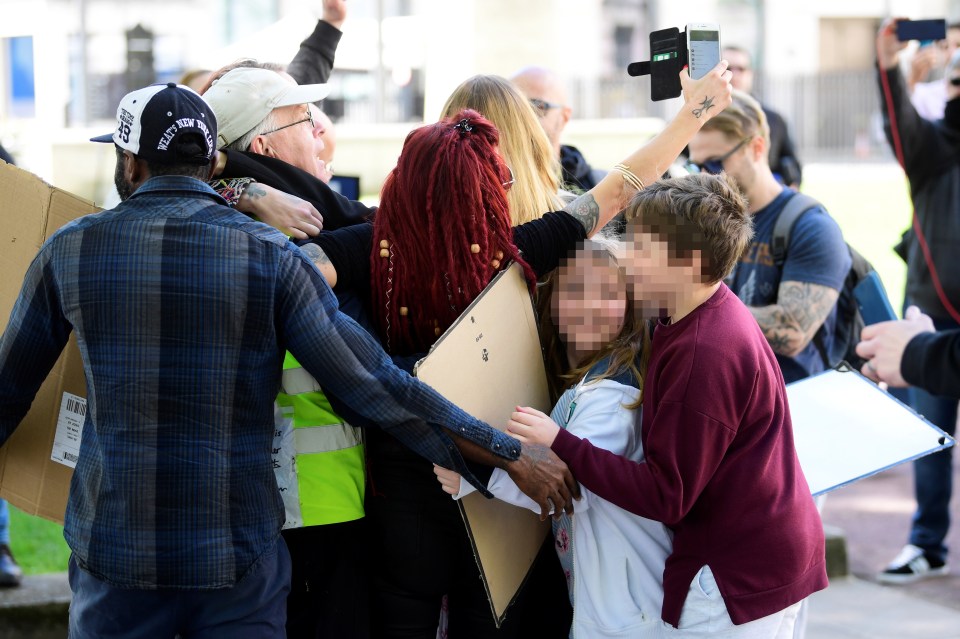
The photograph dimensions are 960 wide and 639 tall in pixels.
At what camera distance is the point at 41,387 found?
245 centimetres

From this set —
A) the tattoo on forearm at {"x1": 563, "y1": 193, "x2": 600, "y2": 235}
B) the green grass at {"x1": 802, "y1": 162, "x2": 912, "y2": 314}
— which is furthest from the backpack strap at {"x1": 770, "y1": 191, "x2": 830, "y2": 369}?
the green grass at {"x1": 802, "y1": 162, "x2": 912, "y2": 314}

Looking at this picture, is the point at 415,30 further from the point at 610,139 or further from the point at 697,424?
the point at 697,424

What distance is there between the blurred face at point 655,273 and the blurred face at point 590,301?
11 cm

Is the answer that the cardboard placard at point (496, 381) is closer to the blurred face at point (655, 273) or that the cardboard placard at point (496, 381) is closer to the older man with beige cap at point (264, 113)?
the blurred face at point (655, 273)

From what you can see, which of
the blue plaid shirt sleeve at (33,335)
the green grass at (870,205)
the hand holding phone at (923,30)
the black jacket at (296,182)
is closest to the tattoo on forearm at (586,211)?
the black jacket at (296,182)

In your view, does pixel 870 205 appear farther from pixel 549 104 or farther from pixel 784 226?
pixel 784 226

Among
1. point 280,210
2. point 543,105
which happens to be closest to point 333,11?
point 543,105

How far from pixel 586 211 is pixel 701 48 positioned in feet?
2.01

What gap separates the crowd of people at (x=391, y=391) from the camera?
204 centimetres

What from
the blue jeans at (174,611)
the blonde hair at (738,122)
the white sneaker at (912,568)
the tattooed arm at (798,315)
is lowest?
the white sneaker at (912,568)

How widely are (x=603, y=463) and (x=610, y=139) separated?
52.8ft

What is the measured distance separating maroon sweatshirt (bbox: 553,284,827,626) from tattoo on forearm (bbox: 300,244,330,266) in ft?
2.13

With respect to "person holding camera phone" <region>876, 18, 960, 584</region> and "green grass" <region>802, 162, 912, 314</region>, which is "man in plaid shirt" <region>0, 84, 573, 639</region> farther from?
"green grass" <region>802, 162, 912, 314</region>

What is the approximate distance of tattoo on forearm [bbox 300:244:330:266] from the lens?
237cm
